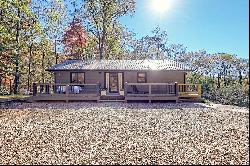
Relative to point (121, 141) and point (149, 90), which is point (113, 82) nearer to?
point (149, 90)

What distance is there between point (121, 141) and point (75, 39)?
111 feet

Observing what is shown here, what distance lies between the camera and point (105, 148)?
26.2 feet

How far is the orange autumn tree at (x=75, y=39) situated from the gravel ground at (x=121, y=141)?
2824cm

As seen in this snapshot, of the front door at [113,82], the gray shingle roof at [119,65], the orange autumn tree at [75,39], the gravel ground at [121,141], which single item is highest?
the orange autumn tree at [75,39]

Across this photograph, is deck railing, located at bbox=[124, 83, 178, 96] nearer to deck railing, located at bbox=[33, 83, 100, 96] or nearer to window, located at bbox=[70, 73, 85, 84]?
deck railing, located at bbox=[33, 83, 100, 96]

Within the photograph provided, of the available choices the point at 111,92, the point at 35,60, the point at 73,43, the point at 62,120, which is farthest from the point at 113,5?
the point at 62,120

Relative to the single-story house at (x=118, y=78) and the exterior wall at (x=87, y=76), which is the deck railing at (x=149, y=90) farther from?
the exterior wall at (x=87, y=76)

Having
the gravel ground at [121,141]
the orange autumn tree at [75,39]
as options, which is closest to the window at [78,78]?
the gravel ground at [121,141]

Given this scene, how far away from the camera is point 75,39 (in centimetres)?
4112

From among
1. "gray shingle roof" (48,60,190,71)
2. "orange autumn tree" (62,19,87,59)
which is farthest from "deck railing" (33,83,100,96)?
"orange autumn tree" (62,19,87,59)

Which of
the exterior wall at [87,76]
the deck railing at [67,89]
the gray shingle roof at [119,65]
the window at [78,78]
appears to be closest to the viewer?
the deck railing at [67,89]

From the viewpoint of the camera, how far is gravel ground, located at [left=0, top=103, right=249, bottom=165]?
6953mm

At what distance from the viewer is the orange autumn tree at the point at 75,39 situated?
40.5 meters

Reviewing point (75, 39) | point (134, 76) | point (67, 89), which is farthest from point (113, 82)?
point (75, 39)
